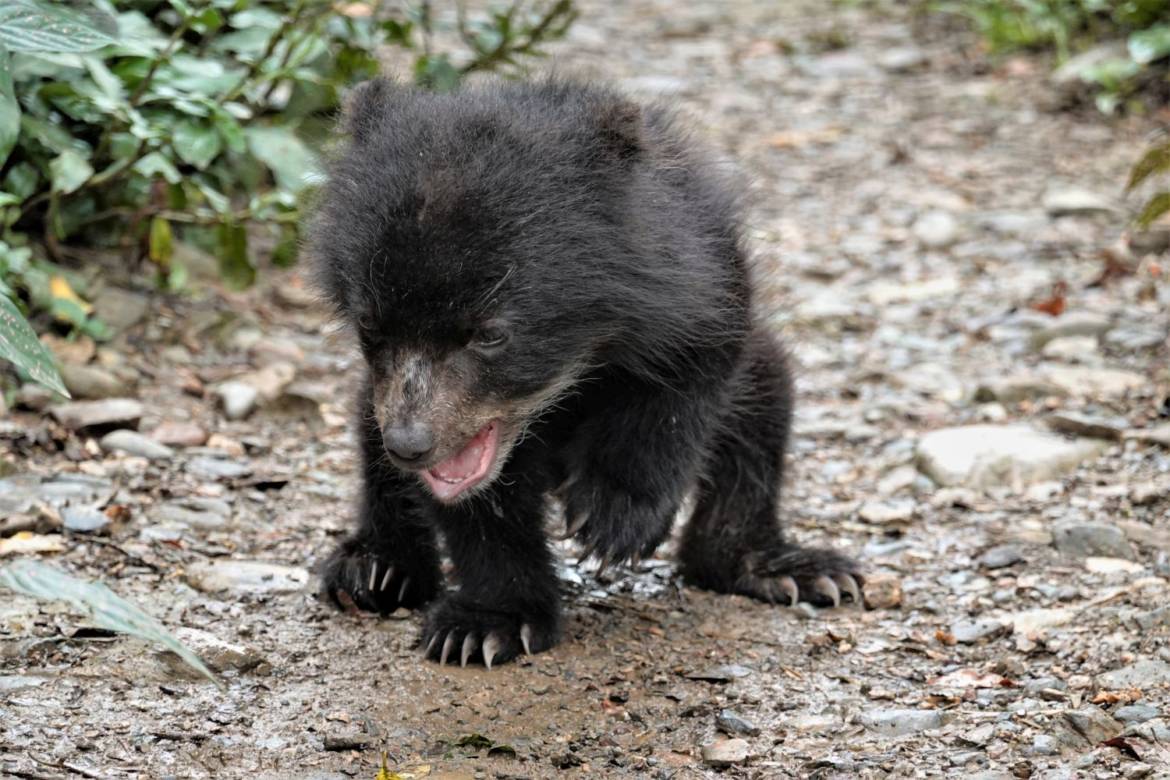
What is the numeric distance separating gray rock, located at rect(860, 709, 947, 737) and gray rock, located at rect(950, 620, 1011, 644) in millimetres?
691

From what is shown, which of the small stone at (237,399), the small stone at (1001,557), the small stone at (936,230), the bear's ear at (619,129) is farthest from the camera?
the small stone at (936,230)

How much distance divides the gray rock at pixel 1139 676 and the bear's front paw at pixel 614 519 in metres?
1.41

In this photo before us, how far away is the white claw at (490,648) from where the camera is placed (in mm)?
4875

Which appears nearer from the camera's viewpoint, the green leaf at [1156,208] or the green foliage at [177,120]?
the green leaf at [1156,208]

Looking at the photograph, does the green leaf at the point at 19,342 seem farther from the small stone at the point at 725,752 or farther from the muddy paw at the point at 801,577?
the muddy paw at the point at 801,577

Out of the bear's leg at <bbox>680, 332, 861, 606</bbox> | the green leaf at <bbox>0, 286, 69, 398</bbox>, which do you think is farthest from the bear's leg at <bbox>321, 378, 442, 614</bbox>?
the green leaf at <bbox>0, 286, 69, 398</bbox>

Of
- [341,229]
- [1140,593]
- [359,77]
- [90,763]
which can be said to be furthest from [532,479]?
[359,77]

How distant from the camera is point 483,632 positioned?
4.93 metres

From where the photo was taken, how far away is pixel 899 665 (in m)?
5.05

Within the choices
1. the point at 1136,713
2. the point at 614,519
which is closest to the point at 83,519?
the point at 614,519

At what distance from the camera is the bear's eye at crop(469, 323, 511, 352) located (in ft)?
14.3

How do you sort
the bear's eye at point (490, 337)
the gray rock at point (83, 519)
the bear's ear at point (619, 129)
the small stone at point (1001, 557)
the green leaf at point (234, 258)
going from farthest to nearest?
the green leaf at point (234, 258) < the small stone at point (1001, 557) < the gray rock at point (83, 519) < the bear's ear at point (619, 129) < the bear's eye at point (490, 337)

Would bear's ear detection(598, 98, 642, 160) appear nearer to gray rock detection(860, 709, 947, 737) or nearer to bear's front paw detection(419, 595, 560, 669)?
bear's front paw detection(419, 595, 560, 669)

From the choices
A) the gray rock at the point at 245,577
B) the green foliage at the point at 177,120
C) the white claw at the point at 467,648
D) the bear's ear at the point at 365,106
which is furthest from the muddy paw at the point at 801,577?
the green foliage at the point at 177,120
